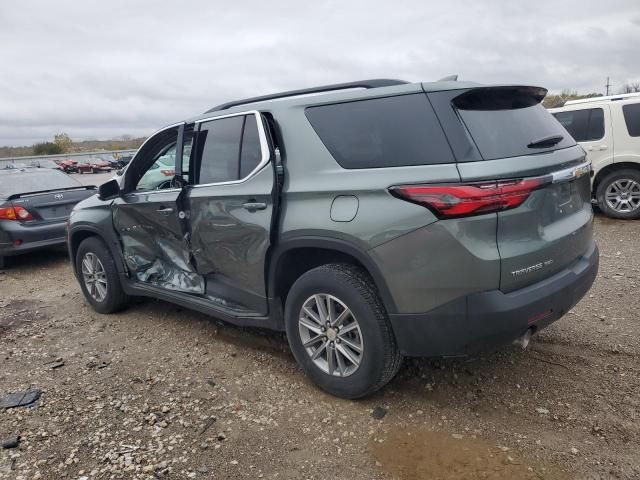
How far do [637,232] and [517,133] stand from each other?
17.9 feet

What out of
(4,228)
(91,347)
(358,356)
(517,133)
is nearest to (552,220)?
(517,133)

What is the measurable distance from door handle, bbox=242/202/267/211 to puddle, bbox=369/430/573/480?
1.58 m

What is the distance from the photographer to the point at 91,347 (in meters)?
4.36

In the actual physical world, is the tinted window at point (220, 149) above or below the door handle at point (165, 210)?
above

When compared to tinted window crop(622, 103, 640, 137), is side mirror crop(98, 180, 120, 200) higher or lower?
lower

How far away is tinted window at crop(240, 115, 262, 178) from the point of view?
11.5 ft

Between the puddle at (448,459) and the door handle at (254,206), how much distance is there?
1577 mm

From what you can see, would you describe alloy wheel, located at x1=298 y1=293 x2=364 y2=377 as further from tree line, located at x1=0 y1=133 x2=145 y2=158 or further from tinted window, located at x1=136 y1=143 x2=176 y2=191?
tree line, located at x1=0 y1=133 x2=145 y2=158

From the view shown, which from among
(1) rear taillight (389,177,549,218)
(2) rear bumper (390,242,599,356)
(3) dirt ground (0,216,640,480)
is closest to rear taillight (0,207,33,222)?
(3) dirt ground (0,216,640,480)

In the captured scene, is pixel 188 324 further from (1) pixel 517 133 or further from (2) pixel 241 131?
(1) pixel 517 133

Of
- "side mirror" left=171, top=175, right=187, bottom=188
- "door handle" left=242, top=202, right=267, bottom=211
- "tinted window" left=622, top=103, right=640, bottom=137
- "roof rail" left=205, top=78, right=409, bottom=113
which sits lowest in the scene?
"door handle" left=242, top=202, right=267, bottom=211

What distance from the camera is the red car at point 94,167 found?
42.4m

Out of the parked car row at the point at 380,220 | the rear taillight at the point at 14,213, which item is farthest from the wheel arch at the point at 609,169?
the rear taillight at the point at 14,213

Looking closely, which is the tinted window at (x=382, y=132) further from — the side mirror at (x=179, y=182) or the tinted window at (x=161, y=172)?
the tinted window at (x=161, y=172)
